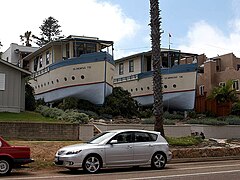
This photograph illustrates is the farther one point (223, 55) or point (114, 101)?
point (223, 55)

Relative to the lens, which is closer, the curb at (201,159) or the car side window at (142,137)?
the car side window at (142,137)

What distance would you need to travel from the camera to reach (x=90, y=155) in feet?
46.7

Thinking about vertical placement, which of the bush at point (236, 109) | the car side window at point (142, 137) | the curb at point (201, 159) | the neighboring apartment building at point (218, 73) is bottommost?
the curb at point (201, 159)

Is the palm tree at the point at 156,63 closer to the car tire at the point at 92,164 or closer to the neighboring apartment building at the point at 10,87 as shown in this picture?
the car tire at the point at 92,164

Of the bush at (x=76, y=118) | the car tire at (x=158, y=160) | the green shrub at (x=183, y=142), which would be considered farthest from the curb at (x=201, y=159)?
the bush at (x=76, y=118)

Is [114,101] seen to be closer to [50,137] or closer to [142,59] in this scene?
[142,59]

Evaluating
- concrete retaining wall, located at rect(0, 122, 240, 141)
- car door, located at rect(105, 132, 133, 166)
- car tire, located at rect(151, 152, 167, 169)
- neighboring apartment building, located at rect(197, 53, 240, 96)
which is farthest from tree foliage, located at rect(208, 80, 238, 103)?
car door, located at rect(105, 132, 133, 166)

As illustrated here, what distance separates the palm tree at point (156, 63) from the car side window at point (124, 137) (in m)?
5.68

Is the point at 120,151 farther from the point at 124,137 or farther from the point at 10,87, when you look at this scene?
the point at 10,87

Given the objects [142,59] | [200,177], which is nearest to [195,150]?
[200,177]

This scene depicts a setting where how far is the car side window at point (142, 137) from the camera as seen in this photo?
613 inches

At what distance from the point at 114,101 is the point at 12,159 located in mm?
23264

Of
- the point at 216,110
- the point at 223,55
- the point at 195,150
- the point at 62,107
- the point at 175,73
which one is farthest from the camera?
the point at 223,55

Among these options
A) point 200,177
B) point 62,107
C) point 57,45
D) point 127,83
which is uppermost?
point 57,45
